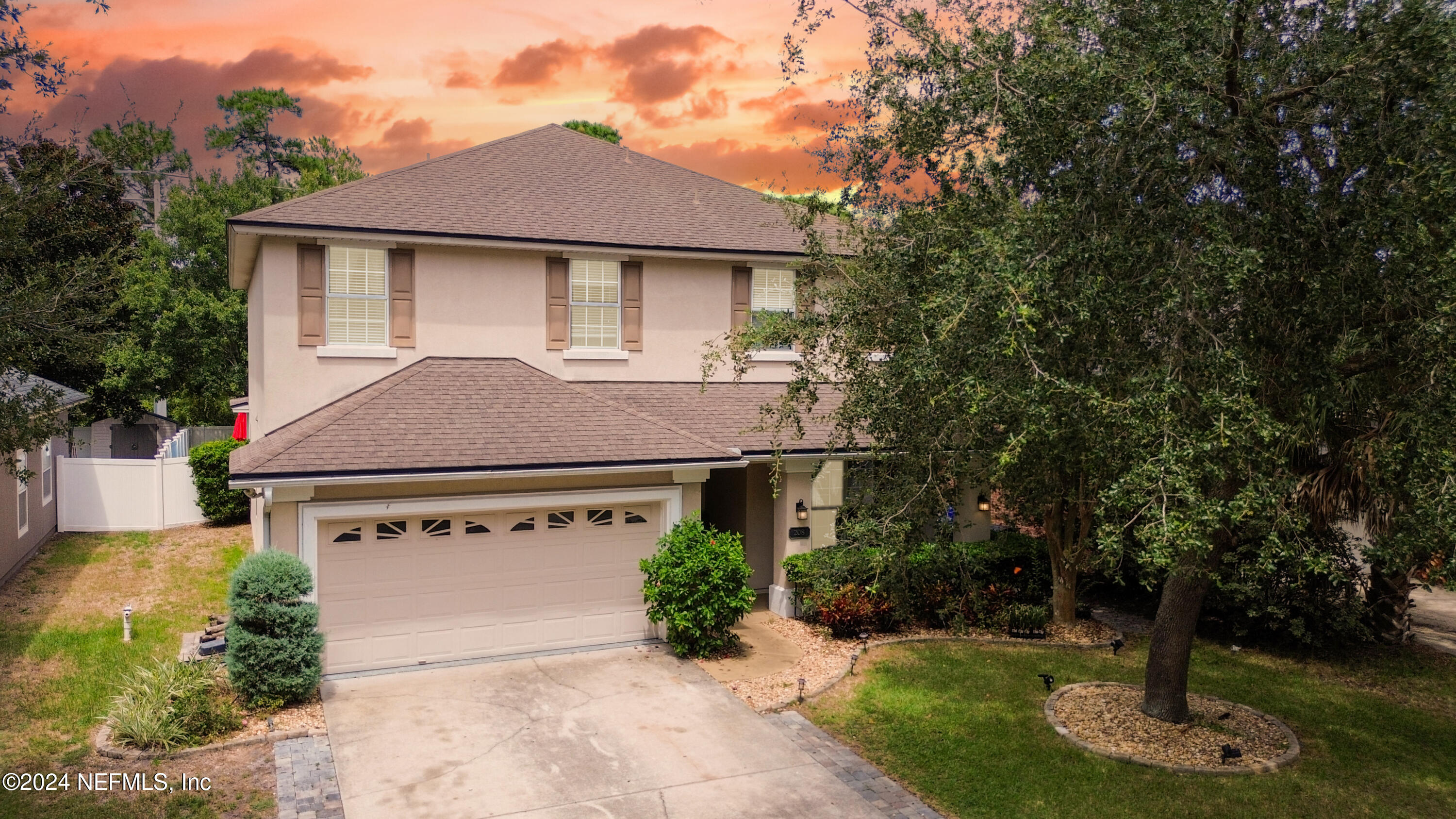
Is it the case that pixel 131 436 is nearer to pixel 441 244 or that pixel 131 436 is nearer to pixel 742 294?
pixel 441 244

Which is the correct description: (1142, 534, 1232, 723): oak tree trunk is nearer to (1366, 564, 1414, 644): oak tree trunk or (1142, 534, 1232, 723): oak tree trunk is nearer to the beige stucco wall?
(1366, 564, 1414, 644): oak tree trunk

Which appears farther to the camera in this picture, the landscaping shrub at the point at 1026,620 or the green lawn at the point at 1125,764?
the landscaping shrub at the point at 1026,620

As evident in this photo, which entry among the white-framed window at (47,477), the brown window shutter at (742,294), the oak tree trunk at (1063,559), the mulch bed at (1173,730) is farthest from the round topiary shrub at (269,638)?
the white-framed window at (47,477)

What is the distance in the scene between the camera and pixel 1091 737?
10.6m

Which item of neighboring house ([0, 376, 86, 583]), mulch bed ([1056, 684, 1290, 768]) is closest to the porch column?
mulch bed ([1056, 684, 1290, 768])

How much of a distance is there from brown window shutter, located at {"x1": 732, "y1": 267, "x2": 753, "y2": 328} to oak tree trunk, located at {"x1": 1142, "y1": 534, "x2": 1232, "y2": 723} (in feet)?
31.1

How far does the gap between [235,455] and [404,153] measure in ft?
127

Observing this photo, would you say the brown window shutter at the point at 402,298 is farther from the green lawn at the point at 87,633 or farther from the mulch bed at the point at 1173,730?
the mulch bed at the point at 1173,730

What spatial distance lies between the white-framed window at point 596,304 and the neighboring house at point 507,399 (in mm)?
37

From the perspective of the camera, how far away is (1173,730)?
10672mm

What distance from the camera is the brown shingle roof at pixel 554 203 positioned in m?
15.6

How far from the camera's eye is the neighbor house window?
1806 cm

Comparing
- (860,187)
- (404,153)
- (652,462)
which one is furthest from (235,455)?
(404,153)

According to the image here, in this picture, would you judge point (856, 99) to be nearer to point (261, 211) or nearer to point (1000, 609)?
point (1000, 609)
